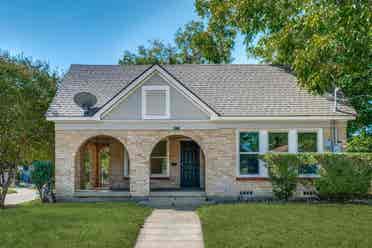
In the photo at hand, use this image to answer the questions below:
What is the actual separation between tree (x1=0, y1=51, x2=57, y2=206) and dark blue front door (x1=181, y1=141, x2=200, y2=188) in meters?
7.25

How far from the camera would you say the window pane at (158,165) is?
18859 millimetres

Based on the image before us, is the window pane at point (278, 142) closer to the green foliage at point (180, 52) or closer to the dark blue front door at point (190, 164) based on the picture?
the dark blue front door at point (190, 164)

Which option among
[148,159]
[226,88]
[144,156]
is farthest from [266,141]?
[144,156]

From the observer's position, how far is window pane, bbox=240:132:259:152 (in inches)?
663

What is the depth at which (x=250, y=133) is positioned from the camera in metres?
16.8

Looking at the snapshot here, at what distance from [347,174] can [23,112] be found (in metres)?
13.3

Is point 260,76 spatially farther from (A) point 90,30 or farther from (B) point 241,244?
(B) point 241,244

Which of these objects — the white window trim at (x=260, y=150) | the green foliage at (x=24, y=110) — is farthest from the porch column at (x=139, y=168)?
the green foliage at (x=24, y=110)

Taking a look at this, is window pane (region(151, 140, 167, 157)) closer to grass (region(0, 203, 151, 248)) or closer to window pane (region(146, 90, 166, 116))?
window pane (region(146, 90, 166, 116))

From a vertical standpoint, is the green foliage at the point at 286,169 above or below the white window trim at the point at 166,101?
below

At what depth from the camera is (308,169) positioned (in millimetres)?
16156

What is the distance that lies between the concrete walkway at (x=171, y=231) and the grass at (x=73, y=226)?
0.28 m

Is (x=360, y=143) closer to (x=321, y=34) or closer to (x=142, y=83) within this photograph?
(x=142, y=83)

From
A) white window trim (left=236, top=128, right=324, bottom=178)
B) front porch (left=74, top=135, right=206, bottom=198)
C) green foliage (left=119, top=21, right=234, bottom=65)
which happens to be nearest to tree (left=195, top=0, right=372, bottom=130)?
white window trim (left=236, top=128, right=324, bottom=178)
